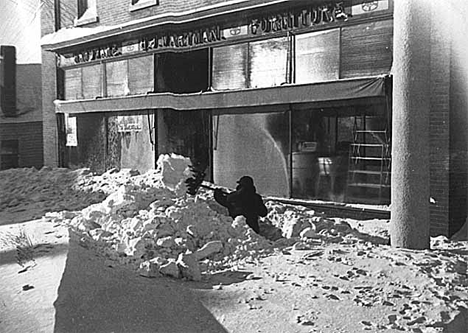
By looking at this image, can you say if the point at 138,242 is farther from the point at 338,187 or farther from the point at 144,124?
the point at 144,124

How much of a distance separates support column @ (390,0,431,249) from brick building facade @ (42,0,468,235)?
35.4 inches

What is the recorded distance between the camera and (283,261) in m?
6.82

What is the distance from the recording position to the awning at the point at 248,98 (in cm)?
956

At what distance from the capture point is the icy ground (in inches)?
206

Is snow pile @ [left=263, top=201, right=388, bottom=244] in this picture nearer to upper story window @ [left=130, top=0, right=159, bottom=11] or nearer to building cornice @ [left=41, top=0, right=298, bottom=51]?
building cornice @ [left=41, top=0, right=298, bottom=51]

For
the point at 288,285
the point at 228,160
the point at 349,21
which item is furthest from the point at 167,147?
the point at 288,285

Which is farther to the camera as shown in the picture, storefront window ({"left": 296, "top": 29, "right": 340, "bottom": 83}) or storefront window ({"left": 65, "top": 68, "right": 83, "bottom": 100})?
storefront window ({"left": 65, "top": 68, "right": 83, "bottom": 100})

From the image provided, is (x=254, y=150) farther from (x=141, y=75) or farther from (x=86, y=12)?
(x=86, y=12)

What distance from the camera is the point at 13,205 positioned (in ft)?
41.2

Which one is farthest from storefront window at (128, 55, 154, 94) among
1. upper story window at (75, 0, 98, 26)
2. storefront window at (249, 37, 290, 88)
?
storefront window at (249, 37, 290, 88)

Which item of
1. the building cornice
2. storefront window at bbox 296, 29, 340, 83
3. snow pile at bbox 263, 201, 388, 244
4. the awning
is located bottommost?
snow pile at bbox 263, 201, 388, 244

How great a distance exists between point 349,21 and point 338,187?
289cm

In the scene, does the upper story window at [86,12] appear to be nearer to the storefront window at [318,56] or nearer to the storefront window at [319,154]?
the storefront window at [318,56]

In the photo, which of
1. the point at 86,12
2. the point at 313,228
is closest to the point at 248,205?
the point at 313,228
